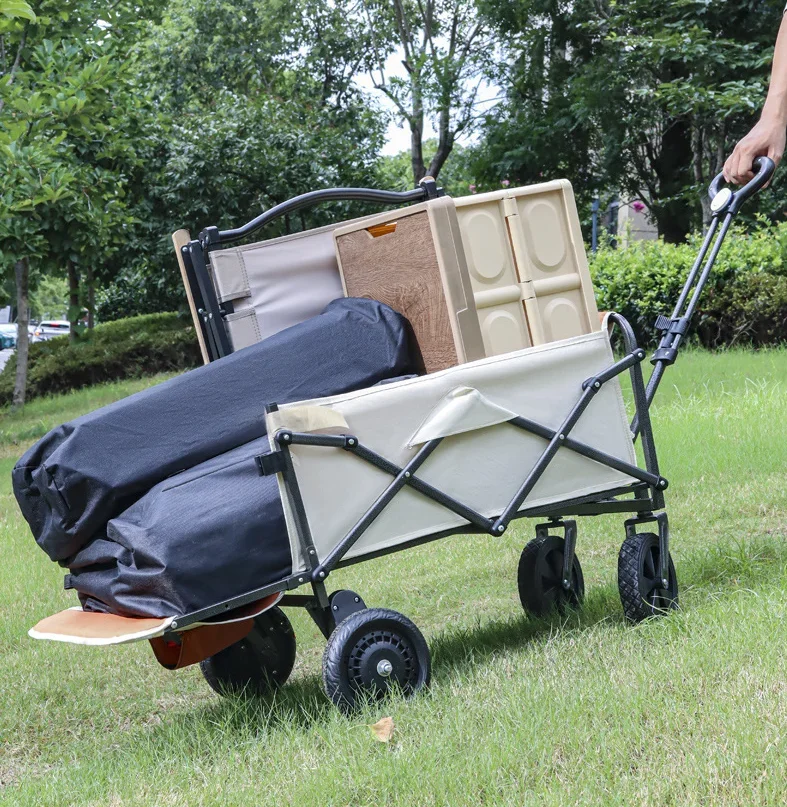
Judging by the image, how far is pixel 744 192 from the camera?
4051 mm

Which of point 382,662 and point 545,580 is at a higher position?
point 382,662

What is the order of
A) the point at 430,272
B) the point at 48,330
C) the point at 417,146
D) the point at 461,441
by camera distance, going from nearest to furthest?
the point at 461,441
the point at 430,272
the point at 417,146
the point at 48,330

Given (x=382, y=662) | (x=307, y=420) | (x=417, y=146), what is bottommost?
(x=382, y=662)

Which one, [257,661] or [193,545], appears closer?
[193,545]

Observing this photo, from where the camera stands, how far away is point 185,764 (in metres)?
3.03

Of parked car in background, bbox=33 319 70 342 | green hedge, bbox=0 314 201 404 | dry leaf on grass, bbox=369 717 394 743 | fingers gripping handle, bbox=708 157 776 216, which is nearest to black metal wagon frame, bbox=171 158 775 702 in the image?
fingers gripping handle, bbox=708 157 776 216

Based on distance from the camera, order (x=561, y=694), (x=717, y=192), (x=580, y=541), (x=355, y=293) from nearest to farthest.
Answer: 1. (x=561, y=694)
2. (x=355, y=293)
3. (x=717, y=192)
4. (x=580, y=541)

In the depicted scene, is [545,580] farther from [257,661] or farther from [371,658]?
[371,658]

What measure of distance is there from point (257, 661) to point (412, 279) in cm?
144

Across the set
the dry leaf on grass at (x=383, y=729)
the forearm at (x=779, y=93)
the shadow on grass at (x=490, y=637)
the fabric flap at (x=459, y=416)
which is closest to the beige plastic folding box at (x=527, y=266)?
the fabric flap at (x=459, y=416)

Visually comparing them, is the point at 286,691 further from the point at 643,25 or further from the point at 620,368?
the point at 643,25

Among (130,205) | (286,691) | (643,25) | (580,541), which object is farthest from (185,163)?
(286,691)

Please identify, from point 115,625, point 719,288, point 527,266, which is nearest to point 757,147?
point 527,266

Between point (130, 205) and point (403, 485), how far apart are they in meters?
15.6
